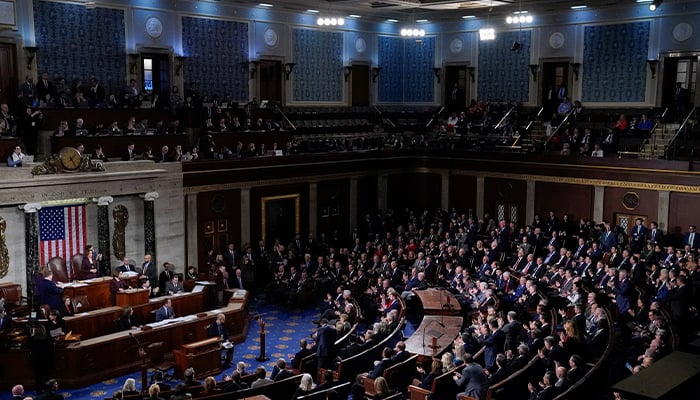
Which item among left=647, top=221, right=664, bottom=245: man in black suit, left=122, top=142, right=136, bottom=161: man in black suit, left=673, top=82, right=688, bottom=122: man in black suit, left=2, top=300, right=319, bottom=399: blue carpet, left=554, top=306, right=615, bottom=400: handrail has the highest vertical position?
left=673, top=82, right=688, bottom=122: man in black suit

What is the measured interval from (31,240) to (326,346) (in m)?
8.73

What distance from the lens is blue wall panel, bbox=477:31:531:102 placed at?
28844mm

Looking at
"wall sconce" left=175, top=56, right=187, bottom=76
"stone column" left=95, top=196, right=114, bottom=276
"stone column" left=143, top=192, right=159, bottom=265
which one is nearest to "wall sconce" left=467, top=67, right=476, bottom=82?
"wall sconce" left=175, top=56, right=187, bottom=76

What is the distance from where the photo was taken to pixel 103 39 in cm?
2267

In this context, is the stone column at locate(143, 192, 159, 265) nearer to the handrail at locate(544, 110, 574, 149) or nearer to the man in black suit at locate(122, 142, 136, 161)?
the man in black suit at locate(122, 142, 136, 161)

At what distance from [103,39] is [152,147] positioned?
4.07m

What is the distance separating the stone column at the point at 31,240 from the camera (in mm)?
17888

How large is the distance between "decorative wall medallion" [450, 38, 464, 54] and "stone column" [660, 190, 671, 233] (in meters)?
11.8

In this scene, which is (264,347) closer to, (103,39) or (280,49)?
(103,39)

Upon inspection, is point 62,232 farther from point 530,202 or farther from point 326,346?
point 530,202

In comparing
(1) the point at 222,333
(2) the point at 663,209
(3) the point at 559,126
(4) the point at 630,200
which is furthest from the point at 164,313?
(3) the point at 559,126

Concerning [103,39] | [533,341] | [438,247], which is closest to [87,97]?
[103,39]

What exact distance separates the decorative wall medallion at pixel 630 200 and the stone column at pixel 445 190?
675cm

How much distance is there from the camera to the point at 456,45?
3084cm
